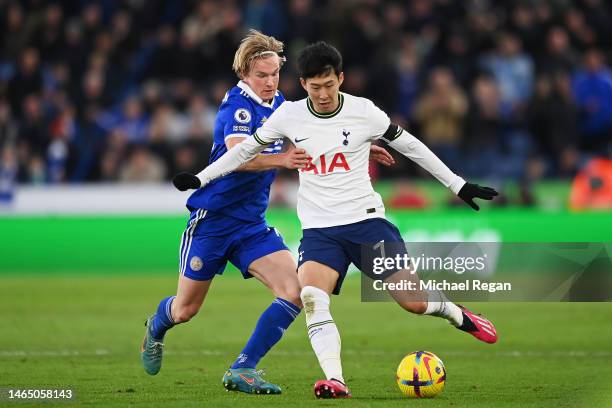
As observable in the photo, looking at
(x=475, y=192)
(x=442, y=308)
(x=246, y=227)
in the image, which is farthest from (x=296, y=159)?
(x=442, y=308)

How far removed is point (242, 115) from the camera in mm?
8594

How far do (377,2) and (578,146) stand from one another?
4529mm

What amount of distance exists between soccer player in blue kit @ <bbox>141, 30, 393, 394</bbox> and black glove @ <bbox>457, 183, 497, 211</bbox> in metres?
0.60

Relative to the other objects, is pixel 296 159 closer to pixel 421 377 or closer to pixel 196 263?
pixel 196 263

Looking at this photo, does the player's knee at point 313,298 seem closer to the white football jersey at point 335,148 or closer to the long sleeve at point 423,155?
the white football jersey at point 335,148

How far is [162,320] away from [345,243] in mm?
1774

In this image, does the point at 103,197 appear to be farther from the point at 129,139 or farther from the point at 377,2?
the point at 377,2

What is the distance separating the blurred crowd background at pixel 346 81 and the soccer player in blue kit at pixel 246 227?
1107 centimetres

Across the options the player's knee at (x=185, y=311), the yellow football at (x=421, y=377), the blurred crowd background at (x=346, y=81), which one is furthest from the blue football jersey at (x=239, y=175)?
the blurred crowd background at (x=346, y=81)

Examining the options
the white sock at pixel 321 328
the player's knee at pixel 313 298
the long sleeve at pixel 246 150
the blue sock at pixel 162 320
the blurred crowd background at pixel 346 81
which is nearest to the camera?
the white sock at pixel 321 328

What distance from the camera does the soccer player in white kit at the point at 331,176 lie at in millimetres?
8039

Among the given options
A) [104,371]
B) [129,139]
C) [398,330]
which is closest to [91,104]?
[129,139]

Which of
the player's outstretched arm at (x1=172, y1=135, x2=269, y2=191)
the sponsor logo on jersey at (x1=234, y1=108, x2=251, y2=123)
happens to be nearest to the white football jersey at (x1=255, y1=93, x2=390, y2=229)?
the player's outstretched arm at (x1=172, y1=135, x2=269, y2=191)

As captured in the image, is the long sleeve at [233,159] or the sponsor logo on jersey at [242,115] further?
the sponsor logo on jersey at [242,115]
